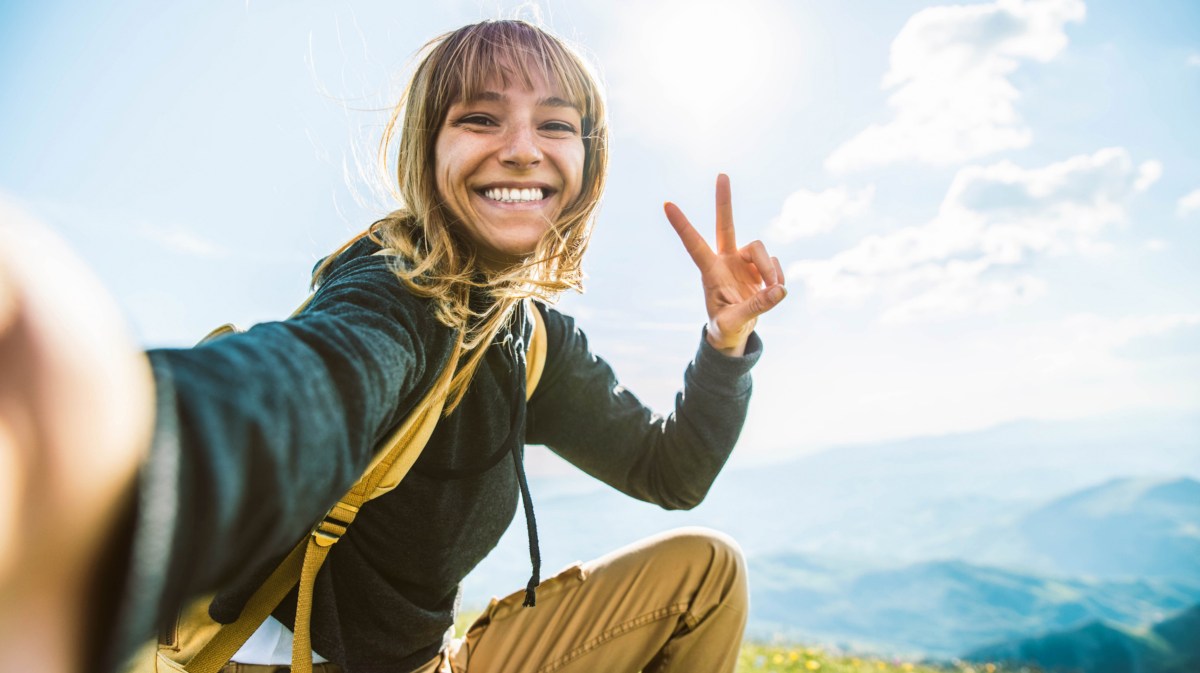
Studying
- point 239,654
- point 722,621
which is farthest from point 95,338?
point 722,621

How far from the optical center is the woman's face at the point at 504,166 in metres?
2.08

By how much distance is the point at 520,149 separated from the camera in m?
2.11

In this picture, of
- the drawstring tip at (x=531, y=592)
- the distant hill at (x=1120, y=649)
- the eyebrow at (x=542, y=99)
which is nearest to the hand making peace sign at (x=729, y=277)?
the eyebrow at (x=542, y=99)

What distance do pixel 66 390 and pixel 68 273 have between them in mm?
110

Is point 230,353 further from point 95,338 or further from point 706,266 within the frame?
point 706,266

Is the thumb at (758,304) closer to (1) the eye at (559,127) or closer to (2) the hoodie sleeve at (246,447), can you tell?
(1) the eye at (559,127)

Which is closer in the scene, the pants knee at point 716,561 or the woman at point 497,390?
the woman at point 497,390

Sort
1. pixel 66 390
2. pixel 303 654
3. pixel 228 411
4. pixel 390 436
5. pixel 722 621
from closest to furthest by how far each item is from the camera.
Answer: pixel 66 390, pixel 228 411, pixel 390 436, pixel 303 654, pixel 722 621

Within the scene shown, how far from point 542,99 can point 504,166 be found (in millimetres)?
284

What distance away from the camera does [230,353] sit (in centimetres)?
85

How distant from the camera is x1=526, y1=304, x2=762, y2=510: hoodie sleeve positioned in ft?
7.88

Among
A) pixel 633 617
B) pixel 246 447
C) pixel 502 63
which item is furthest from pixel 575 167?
pixel 246 447

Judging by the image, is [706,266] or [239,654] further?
[706,266]

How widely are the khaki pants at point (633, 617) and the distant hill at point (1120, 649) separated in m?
5.22
